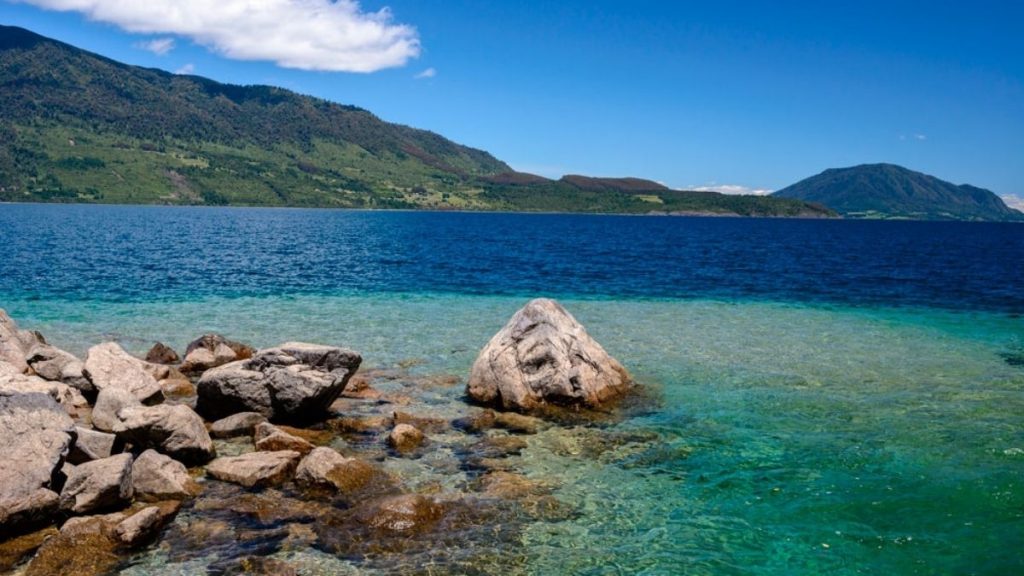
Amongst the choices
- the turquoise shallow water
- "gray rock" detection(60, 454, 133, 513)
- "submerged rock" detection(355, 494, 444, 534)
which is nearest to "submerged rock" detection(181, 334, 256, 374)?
the turquoise shallow water

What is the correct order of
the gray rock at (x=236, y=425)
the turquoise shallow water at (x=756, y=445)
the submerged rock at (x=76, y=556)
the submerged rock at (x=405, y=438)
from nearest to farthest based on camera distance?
1. the submerged rock at (x=76, y=556)
2. the turquoise shallow water at (x=756, y=445)
3. the submerged rock at (x=405, y=438)
4. the gray rock at (x=236, y=425)

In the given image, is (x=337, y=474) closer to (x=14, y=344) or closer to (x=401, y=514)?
(x=401, y=514)

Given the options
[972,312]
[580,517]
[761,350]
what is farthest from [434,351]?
[972,312]

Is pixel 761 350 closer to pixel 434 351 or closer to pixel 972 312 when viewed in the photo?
pixel 434 351

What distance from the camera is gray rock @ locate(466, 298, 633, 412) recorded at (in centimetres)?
2297

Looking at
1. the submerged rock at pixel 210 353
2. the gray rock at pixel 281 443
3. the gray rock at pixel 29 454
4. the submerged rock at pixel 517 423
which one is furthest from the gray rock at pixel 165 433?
the submerged rock at pixel 210 353

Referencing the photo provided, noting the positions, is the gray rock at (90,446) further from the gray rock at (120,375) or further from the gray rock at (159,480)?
the gray rock at (120,375)

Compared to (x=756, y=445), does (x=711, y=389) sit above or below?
above

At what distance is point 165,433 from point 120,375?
6453mm

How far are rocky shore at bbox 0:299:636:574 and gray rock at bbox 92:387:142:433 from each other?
0.20 feet

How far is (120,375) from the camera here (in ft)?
72.5

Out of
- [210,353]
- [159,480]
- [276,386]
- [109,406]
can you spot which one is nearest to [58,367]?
[210,353]

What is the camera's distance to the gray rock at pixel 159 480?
49.4 feet

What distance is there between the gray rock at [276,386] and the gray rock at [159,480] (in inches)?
192
